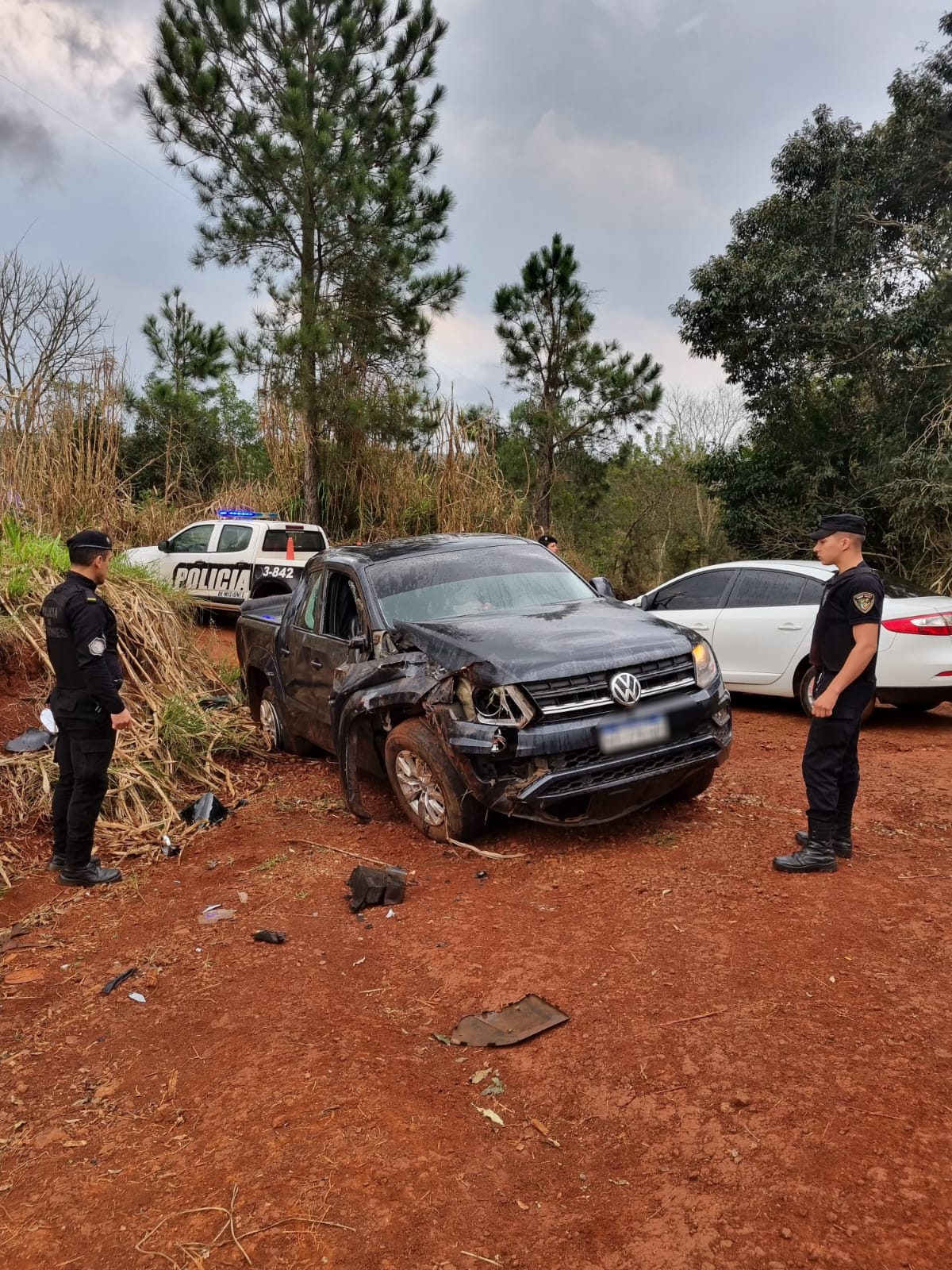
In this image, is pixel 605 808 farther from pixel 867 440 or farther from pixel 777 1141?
pixel 867 440

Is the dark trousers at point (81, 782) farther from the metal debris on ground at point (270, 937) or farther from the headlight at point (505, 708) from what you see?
the headlight at point (505, 708)

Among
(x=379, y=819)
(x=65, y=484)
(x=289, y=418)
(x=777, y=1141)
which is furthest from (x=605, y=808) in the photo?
(x=289, y=418)

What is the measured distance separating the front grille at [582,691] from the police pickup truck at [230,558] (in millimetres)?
9186

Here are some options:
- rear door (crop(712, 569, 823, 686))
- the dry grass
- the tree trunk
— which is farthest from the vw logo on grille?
the tree trunk

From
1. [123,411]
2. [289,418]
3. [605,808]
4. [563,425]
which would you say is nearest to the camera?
[605,808]

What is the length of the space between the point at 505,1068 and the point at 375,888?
147 centimetres

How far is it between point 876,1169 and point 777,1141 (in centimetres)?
25

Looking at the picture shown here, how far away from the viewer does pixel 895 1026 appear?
2.86 m

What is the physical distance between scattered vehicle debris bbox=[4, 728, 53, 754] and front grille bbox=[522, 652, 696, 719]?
159 inches

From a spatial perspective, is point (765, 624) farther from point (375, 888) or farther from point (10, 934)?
point (10, 934)

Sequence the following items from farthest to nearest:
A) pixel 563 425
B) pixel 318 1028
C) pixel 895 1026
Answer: pixel 563 425 < pixel 318 1028 < pixel 895 1026

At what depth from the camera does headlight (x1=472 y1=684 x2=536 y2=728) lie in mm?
4215

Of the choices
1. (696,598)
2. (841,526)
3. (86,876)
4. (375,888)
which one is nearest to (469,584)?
(375,888)

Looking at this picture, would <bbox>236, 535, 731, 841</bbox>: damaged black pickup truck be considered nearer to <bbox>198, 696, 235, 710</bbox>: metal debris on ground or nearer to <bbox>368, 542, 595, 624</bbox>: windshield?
<bbox>368, 542, 595, 624</bbox>: windshield
